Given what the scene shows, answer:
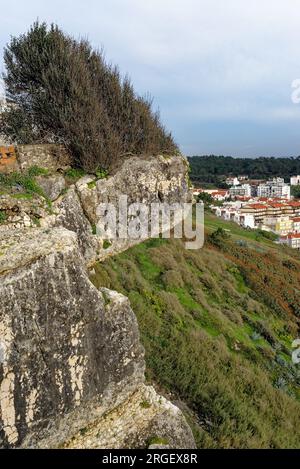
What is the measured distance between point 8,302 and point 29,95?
241 inches

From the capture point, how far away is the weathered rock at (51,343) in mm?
5250

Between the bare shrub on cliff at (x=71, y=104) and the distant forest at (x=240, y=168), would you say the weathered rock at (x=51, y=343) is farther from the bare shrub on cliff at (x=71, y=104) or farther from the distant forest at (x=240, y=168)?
the distant forest at (x=240, y=168)

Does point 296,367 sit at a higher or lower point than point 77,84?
lower

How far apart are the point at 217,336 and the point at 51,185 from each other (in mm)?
7196

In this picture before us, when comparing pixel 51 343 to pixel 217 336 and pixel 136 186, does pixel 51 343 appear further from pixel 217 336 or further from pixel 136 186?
pixel 217 336

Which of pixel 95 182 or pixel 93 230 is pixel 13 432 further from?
pixel 95 182

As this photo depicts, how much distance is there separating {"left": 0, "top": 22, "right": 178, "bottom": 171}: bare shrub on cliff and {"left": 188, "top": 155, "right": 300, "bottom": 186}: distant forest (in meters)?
108

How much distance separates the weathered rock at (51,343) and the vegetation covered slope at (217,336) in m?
2.89

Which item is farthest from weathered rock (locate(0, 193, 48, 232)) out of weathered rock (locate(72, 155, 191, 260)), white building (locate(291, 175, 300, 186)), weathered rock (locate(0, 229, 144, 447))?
white building (locate(291, 175, 300, 186))

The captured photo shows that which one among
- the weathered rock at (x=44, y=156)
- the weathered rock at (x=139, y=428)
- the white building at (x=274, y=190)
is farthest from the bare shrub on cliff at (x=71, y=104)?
the white building at (x=274, y=190)

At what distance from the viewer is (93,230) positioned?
856 centimetres

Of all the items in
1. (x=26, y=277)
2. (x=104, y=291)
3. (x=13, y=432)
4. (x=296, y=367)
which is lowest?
(x=296, y=367)
